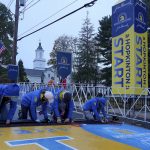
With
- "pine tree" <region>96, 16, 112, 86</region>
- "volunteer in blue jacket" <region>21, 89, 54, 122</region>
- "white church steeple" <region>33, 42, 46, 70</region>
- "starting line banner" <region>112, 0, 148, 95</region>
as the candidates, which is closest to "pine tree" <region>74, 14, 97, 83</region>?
"pine tree" <region>96, 16, 112, 86</region>

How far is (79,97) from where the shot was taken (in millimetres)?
15867

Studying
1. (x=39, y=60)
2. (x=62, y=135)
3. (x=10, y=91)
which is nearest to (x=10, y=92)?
(x=10, y=91)

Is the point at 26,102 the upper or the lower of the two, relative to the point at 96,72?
lower

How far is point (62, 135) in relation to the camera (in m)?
8.25

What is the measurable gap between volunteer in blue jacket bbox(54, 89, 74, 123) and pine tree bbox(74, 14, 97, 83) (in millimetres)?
34297

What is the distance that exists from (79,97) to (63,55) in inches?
131

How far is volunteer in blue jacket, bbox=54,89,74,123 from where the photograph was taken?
10.6 m

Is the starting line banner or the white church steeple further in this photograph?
the white church steeple

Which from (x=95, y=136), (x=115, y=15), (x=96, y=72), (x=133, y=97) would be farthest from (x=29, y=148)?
(x=96, y=72)

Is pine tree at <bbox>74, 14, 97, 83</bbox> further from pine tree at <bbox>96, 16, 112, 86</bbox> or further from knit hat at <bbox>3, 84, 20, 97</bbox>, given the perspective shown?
knit hat at <bbox>3, 84, 20, 97</bbox>

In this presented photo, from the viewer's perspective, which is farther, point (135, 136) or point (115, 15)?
point (115, 15)

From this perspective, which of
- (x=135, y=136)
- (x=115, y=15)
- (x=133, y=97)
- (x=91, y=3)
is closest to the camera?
(x=135, y=136)

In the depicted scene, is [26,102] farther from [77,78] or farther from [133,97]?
[77,78]

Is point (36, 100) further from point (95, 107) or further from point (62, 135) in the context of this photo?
point (95, 107)
